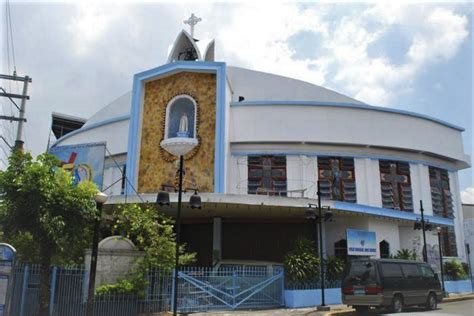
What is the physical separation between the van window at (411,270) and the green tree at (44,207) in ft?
36.6

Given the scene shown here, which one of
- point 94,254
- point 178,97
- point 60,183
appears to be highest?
point 178,97

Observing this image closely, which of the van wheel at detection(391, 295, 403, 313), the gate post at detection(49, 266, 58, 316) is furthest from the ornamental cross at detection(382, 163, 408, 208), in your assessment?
the gate post at detection(49, 266, 58, 316)

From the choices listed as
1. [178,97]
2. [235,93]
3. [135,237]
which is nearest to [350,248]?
[135,237]

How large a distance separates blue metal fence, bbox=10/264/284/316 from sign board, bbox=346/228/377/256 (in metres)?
5.11

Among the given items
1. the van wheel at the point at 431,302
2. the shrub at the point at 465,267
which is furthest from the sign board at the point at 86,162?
the shrub at the point at 465,267

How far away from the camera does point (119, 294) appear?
49.2 ft

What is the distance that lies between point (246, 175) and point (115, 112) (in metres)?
14.8

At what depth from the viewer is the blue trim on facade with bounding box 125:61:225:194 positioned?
24.7 m

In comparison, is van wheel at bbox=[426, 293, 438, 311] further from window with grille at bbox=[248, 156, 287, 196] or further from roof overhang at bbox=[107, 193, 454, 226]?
window with grille at bbox=[248, 156, 287, 196]

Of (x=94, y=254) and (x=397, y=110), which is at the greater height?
(x=397, y=110)

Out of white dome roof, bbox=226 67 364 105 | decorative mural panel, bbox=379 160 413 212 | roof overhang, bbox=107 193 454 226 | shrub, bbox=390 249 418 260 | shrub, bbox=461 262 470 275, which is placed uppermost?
white dome roof, bbox=226 67 364 105

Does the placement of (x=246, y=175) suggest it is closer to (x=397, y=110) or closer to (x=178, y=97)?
(x=178, y=97)

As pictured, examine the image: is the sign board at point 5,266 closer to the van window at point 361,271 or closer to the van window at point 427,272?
the van window at point 361,271

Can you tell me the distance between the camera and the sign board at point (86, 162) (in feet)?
83.0
